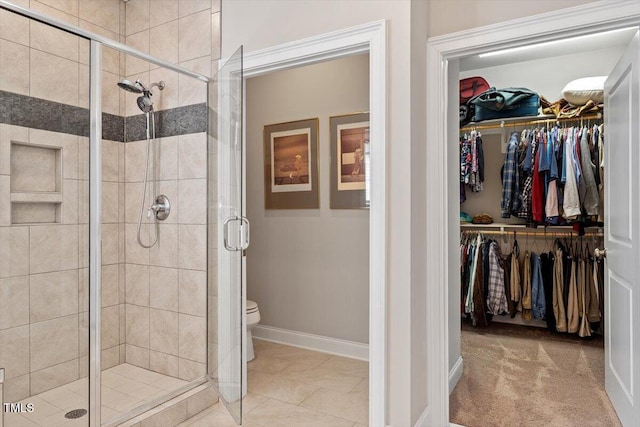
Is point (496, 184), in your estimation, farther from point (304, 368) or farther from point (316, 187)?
point (304, 368)

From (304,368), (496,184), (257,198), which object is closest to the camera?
(304,368)

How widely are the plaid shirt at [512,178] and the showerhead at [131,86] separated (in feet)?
11.1

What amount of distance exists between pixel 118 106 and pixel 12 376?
133 centimetres

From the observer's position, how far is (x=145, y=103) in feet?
7.55

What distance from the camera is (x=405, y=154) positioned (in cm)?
193

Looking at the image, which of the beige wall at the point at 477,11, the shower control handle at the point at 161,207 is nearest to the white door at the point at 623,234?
the beige wall at the point at 477,11

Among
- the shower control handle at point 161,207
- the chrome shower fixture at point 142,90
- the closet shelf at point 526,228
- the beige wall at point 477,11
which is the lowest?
the closet shelf at point 526,228

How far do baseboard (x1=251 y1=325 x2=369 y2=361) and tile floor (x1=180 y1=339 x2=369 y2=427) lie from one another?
6cm

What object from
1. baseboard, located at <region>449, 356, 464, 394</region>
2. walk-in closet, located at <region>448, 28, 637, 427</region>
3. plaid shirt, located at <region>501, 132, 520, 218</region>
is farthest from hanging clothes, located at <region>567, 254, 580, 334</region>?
baseboard, located at <region>449, 356, 464, 394</region>

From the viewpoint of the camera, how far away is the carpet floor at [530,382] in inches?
93.4

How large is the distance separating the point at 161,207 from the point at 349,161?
151cm

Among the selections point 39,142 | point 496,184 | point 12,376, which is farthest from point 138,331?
point 496,184

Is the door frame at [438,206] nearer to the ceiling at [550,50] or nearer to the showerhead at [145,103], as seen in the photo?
the showerhead at [145,103]

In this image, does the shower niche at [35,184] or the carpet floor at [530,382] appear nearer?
the shower niche at [35,184]
